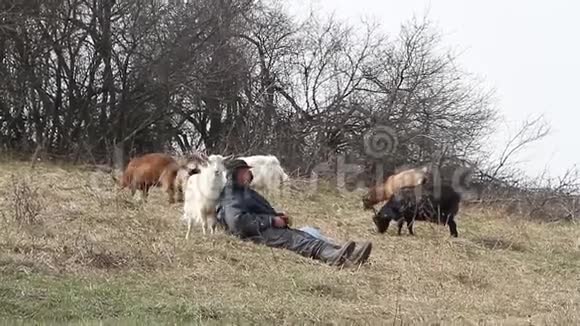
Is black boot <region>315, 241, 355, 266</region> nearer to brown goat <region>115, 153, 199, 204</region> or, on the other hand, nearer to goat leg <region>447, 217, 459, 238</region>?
goat leg <region>447, 217, 459, 238</region>

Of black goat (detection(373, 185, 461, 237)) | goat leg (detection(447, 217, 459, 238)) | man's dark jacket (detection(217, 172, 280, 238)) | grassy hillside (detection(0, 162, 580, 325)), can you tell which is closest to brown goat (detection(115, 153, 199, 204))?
grassy hillside (detection(0, 162, 580, 325))

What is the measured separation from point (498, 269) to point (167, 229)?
4070 mm

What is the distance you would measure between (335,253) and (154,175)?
5.13m

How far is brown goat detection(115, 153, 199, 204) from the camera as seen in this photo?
44.6 feet

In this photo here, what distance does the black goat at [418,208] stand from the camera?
1295 centimetres

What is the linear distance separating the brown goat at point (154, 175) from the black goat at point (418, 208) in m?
3.19

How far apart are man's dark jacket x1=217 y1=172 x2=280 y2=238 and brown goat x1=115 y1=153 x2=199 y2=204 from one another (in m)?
2.92

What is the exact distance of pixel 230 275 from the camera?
8227mm

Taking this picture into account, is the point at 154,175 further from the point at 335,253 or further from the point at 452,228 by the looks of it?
the point at 335,253

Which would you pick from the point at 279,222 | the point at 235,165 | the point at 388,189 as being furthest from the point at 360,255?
the point at 388,189

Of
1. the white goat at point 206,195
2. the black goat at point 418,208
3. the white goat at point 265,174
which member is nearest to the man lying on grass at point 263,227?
the white goat at point 206,195

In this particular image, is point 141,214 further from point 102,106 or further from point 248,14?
point 248,14

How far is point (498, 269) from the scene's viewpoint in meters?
10.5

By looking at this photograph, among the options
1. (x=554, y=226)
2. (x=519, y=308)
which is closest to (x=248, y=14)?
(x=554, y=226)
